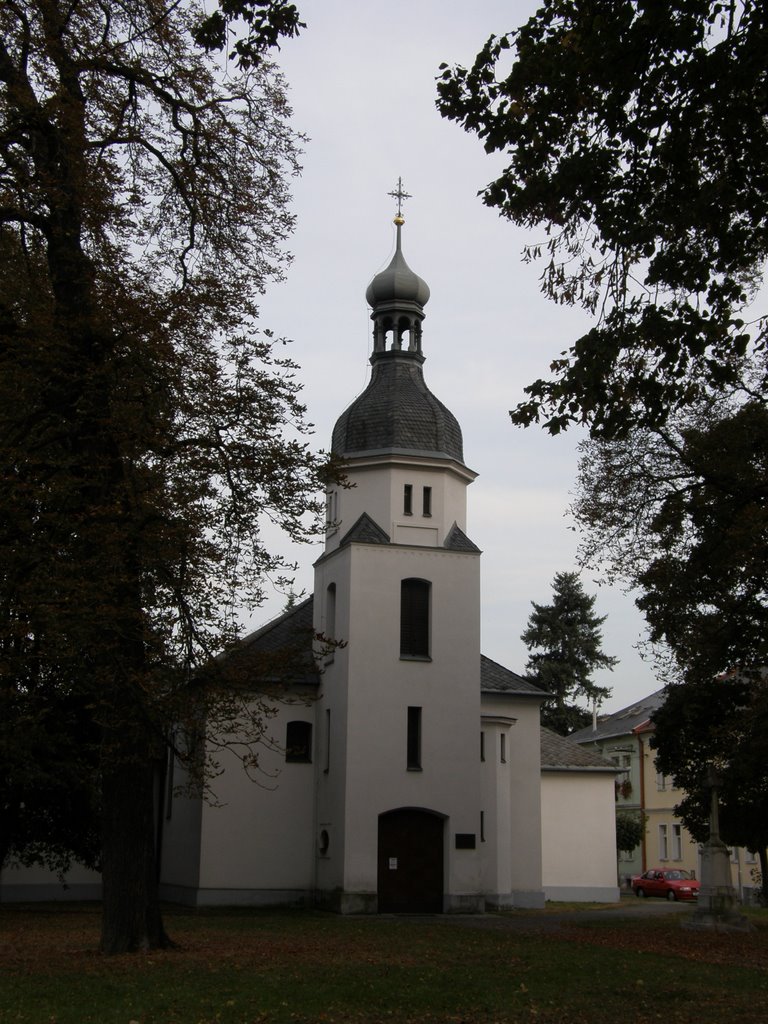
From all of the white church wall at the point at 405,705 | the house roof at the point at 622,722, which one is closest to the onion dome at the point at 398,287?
the white church wall at the point at 405,705

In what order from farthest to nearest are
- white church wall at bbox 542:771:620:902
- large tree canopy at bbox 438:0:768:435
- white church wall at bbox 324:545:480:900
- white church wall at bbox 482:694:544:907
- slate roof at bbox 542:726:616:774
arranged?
slate roof at bbox 542:726:616:774 < white church wall at bbox 542:771:620:902 < white church wall at bbox 482:694:544:907 < white church wall at bbox 324:545:480:900 < large tree canopy at bbox 438:0:768:435

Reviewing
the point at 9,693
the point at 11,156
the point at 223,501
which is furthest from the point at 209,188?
the point at 9,693

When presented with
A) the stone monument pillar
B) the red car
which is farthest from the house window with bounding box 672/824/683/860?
the stone monument pillar

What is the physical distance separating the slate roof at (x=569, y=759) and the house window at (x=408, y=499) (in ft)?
39.8

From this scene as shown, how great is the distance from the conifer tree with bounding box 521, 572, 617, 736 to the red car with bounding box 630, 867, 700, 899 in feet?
65.4

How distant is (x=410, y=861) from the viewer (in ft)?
95.0

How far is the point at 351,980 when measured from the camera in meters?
13.1

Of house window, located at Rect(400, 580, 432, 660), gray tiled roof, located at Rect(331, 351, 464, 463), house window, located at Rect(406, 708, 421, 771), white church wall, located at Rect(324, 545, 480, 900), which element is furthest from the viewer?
gray tiled roof, located at Rect(331, 351, 464, 463)

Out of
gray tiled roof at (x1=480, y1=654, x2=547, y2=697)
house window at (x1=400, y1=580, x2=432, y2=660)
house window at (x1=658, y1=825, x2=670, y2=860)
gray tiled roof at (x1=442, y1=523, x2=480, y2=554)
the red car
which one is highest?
gray tiled roof at (x1=442, y1=523, x2=480, y2=554)

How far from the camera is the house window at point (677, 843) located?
54784mm

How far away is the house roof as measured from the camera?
60375 millimetres

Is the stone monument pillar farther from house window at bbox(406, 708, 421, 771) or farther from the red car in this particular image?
the red car

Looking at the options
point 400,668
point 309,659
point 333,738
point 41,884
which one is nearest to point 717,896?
point 400,668

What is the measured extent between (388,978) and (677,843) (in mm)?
45721
